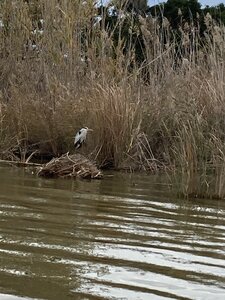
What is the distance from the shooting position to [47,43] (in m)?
10.1

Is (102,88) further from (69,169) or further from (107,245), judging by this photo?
(107,245)

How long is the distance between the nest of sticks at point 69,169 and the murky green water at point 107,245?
0.98 metres

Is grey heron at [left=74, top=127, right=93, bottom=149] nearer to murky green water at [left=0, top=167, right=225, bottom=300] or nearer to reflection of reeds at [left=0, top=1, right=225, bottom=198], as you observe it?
reflection of reeds at [left=0, top=1, right=225, bottom=198]

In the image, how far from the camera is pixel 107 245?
3.86 meters

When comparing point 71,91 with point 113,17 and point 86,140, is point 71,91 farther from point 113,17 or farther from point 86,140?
point 113,17

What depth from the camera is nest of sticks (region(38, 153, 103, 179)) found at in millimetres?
7359

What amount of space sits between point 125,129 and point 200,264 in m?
5.07

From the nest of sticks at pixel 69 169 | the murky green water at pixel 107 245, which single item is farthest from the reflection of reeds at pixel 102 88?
the murky green water at pixel 107 245

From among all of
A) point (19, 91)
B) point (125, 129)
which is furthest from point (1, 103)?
point (125, 129)

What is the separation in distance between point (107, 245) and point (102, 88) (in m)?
4.98

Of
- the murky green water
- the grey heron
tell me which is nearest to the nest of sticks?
the grey heron

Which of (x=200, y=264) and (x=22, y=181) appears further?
(x=22, y=181)

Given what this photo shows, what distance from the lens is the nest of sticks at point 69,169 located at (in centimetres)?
736

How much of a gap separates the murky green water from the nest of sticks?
98 centimetres
